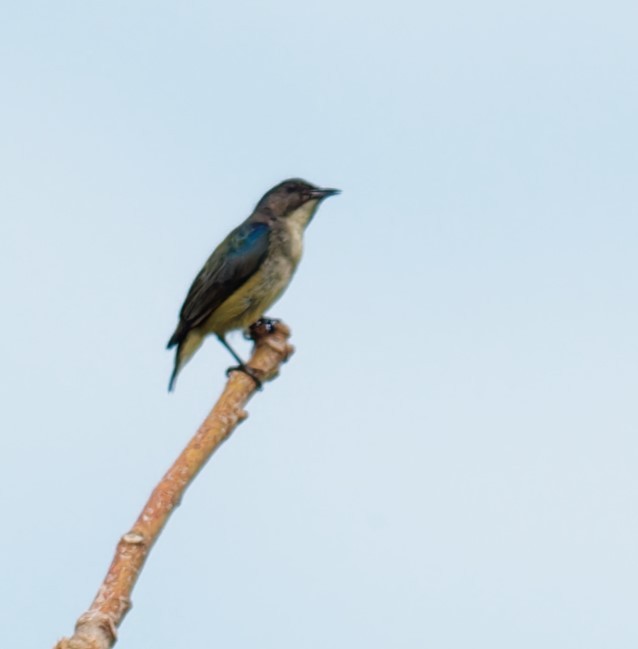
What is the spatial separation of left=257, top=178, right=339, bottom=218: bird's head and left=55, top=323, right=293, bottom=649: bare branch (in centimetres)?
668

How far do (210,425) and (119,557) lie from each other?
2.79 feet

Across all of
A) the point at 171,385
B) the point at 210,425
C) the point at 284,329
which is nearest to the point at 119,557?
the point at 210,425

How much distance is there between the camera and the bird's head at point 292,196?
12648mm

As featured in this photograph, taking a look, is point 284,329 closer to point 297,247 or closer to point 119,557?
point 119,557

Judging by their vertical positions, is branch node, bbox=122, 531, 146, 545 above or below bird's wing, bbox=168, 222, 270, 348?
below

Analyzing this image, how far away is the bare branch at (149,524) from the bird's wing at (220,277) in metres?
5.60

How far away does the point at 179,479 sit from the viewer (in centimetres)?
511

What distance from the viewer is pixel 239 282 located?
11.7 metres

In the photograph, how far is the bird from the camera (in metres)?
11.6

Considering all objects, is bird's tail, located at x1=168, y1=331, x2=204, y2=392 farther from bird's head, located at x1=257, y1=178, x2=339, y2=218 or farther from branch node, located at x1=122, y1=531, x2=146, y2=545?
branch node, located at x1=122, y1=531, x2=146, y2=545

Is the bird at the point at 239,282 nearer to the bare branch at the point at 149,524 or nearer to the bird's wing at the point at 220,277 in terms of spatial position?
the bird's wing at the point at 220,277

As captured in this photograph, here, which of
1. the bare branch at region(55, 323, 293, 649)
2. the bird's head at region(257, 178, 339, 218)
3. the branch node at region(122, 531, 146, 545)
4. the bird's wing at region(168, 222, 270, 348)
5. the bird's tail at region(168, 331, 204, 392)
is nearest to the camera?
the bare branch at region(55, 323, 293, 649)

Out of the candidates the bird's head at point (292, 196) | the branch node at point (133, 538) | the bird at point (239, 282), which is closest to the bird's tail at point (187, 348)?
the bird at point (239, 282)

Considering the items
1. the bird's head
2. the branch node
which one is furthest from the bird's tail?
the branch node
